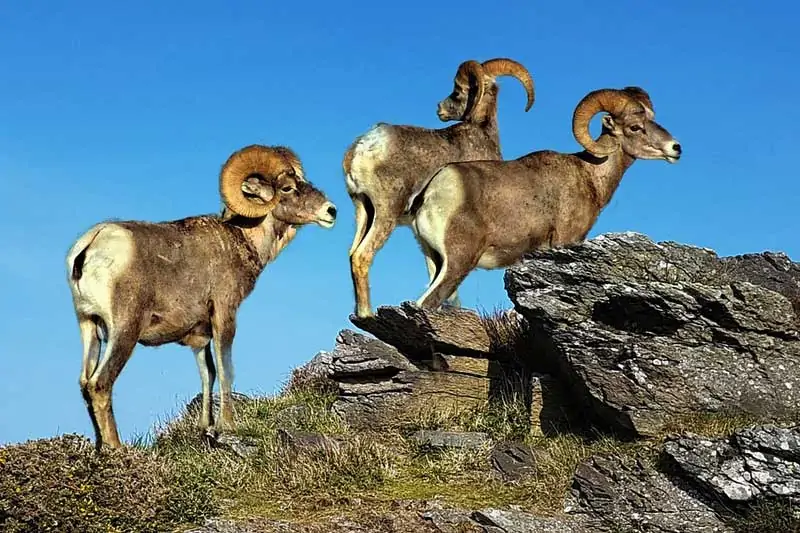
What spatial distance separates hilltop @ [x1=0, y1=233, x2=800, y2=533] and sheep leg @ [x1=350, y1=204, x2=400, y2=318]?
70 cm

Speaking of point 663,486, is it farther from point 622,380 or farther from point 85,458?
point 85,458

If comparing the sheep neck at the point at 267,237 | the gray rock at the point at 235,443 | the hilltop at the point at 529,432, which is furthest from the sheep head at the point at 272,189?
the gray rock at the point at 235,443

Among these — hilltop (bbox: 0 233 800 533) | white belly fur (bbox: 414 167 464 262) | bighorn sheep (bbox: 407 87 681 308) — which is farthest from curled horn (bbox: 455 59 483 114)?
A: hilltop (bbox: 0 233 800 533)

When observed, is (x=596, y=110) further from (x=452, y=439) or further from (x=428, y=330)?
(x=452, y=439)

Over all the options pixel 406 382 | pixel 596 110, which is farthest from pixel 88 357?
pixel 596 110

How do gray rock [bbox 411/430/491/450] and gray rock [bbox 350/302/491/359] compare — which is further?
gray rock [bbox 350/302/491/359]

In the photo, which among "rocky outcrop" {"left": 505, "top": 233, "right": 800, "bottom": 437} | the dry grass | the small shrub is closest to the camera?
the small shrub

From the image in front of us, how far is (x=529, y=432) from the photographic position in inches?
551

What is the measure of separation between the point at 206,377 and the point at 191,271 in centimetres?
164

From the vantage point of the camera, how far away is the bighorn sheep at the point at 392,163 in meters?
16.3

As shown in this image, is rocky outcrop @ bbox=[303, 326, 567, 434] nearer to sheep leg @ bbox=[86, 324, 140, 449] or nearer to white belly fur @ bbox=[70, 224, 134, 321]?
sheep leg @ bbox=[86, 324, 140, 449]

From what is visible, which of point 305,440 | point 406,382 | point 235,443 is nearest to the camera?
point 305,440

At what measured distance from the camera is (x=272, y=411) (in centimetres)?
1602

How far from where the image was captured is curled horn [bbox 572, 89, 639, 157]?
16484mm
